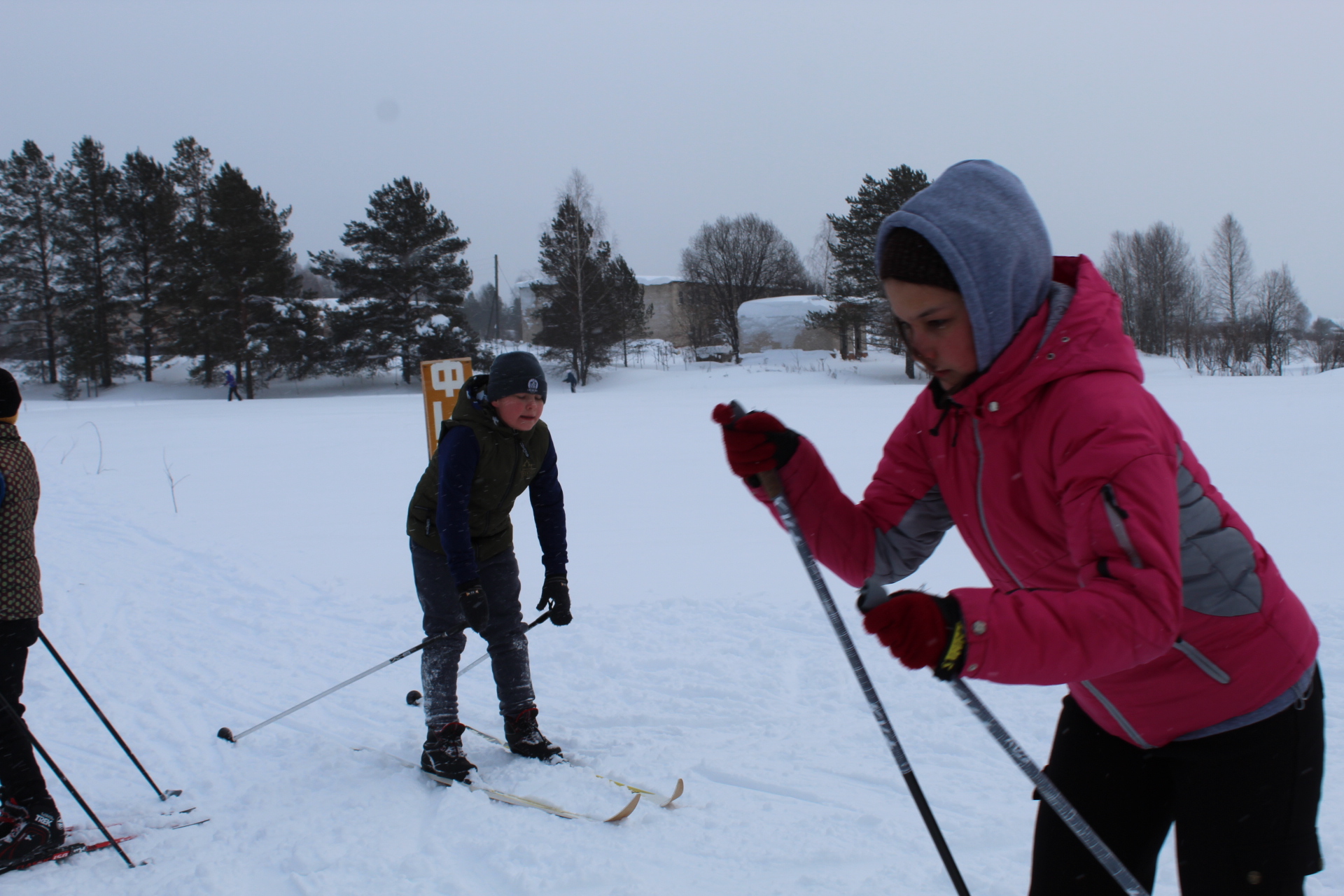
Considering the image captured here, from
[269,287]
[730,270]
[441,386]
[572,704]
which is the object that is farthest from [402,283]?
[572,704]

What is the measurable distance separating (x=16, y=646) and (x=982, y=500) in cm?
342

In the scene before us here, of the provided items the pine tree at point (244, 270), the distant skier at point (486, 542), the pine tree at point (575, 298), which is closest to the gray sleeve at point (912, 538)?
the distant skier at point (486, 542)

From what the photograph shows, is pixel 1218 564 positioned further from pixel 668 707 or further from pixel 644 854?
pixel 668 707

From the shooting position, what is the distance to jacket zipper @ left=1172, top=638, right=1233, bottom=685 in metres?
1.32

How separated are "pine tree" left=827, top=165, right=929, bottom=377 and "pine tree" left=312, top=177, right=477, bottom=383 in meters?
13.8

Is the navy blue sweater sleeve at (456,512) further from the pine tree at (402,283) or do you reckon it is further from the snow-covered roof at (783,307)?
the snow-covered roof at (783,307)

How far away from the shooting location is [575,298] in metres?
30.0

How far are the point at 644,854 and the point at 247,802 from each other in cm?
173

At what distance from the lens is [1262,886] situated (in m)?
1.36

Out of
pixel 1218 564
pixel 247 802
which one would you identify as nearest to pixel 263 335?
pixel 247 802

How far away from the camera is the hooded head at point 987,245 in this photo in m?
1.30

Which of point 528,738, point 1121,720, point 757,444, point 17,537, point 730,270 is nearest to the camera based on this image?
point 1121,720

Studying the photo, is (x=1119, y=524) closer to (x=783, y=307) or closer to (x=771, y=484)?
(x=771, y=484)

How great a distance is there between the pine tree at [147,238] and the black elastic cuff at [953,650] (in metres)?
37.4
